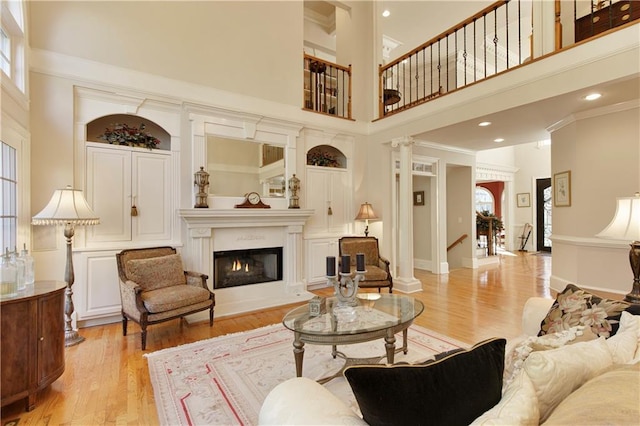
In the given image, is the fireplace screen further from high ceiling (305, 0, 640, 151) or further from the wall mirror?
high ceiling (305, 0, 640, 151)

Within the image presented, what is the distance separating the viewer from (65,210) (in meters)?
2.91

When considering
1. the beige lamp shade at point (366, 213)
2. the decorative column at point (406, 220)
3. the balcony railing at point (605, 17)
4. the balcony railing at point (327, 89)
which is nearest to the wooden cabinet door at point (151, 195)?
the balcony railing at point (327, 89)

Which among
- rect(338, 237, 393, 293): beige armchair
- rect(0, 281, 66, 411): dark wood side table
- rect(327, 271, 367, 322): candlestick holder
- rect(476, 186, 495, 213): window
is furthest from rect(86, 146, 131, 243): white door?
rect(476, 186, 495, 213): window

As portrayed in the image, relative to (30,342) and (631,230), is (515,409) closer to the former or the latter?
(631,230)

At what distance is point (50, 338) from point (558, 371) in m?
2.90

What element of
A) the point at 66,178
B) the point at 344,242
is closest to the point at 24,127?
the point at 66,178

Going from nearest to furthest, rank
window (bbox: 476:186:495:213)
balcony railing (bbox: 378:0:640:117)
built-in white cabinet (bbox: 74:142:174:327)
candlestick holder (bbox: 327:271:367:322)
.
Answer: candlestick holder (bbox: 327:271:367:322)
built-in white cabinet (bbox: 74:142:174:327)
balcony railing (bbox: 378:0:640:117)
window (bbox: 476:186:495:213)

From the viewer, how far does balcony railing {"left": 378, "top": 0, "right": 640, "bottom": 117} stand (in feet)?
12.3

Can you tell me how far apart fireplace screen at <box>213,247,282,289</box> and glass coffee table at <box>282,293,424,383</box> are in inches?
81.0

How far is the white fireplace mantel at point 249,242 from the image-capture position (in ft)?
13.3

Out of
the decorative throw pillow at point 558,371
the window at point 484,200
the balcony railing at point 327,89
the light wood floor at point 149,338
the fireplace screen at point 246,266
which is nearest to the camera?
the decorative throw pillow at point 558,371

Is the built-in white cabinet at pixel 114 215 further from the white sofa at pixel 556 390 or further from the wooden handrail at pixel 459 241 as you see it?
the wooden handrail at pixel 459 241

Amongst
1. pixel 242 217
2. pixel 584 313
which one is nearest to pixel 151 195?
pixel 242 217

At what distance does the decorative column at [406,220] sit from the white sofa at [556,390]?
3937 mm
